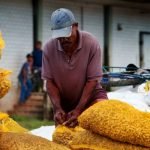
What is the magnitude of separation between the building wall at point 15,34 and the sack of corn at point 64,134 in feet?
33.2

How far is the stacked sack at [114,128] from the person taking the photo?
3102mm

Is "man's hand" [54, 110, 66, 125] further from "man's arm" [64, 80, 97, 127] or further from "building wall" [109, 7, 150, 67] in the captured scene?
"building wall" [109, 7, 150, 67]

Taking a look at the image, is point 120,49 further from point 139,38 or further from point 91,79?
point 91,79

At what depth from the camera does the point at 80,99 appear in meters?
4.28

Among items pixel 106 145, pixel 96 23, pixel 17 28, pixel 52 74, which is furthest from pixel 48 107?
pixel 106 145

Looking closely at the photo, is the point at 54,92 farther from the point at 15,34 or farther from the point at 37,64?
the point at 15,34

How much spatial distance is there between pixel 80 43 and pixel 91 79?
0.27m

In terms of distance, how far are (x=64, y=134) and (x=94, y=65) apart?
0.56m

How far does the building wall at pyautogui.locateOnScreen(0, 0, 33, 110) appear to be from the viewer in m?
14.3

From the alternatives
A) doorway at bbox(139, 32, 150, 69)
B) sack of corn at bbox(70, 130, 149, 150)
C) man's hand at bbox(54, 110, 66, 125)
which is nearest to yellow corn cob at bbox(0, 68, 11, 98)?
sack of corn at bbox(70, 130, 149, 150)

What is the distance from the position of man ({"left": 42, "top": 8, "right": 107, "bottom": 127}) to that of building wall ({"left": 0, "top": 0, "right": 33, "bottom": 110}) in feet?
32.3

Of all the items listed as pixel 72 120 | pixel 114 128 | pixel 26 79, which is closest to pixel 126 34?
pixel 26 79

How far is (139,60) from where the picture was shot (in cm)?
1772

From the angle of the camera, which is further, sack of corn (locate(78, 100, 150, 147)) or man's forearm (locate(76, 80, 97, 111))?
man's forearm (locate(76, 80, 97, 111))
